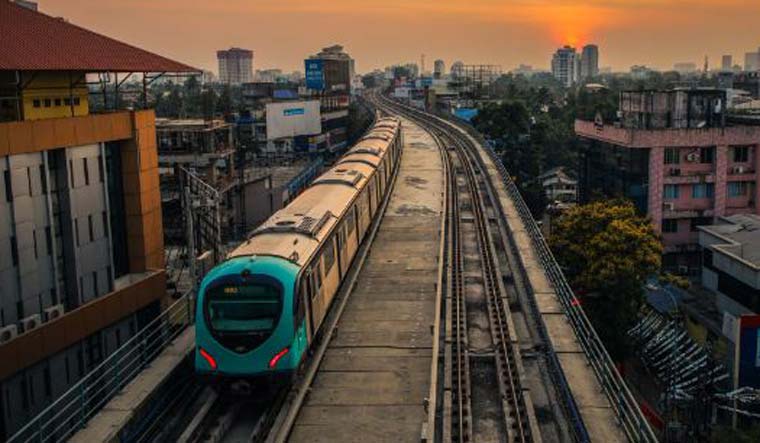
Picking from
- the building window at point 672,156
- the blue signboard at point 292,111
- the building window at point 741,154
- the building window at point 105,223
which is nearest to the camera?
the building window at point 105,223

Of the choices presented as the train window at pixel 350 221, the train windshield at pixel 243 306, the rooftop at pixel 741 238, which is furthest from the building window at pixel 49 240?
the rooftop at pixel 741 238

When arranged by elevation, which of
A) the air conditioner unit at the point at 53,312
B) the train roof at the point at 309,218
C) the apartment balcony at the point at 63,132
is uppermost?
the apartment balcony at the point at 63,132

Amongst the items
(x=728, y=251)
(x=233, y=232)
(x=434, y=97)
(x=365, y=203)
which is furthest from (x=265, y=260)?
(x=434, y=97)

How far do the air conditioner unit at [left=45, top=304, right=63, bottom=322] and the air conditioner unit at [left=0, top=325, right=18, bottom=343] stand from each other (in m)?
1.20

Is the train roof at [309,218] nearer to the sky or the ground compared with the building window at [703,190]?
nearer to the sky

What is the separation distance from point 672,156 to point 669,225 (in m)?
3.95

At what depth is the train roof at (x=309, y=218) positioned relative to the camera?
17.9 metres

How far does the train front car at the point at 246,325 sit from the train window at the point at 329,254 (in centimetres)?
424

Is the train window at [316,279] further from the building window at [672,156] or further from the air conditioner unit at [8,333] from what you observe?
the building window at [672,156]

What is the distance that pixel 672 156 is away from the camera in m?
45.0

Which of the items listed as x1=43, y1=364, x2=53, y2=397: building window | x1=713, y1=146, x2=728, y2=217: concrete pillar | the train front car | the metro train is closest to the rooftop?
x1=713, y1=146, x2=728, y2=217: concrete pillar

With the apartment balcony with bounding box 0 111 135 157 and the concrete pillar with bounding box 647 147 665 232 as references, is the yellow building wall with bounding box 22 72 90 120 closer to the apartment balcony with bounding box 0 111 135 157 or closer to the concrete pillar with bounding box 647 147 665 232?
the apartment balcony with bounding box 0 111 135 157

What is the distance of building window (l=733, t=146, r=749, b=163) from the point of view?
45675mm

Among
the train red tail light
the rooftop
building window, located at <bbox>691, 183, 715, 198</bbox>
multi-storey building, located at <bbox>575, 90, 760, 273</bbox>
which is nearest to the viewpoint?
the train red tail light
